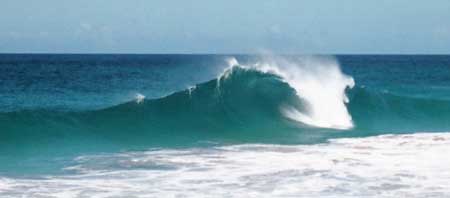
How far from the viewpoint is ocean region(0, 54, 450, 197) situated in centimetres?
1142

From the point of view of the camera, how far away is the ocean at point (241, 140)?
37.5ft

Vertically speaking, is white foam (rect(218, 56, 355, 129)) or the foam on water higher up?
white foam (rect(218, 56, 355, 129))

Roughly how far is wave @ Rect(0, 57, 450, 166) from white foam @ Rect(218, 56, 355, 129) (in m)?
0.03

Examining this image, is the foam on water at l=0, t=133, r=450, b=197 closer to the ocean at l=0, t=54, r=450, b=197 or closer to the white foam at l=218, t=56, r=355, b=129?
the ocean at l=0, t=54, r=450, b=197

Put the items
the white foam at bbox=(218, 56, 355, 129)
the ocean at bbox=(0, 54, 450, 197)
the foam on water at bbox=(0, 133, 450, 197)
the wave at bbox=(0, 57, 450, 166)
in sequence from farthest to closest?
1. the white foam at bbox=(218, 56, 355, 129)
2. the wave at bbox=(0, 57, 450, 166)
3. the ocean at bbox=(0, 54, 450, 197)
4. the foam on water at bbox=(0, 133, 450, 197)

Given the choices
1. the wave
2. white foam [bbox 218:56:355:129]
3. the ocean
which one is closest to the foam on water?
the ocean

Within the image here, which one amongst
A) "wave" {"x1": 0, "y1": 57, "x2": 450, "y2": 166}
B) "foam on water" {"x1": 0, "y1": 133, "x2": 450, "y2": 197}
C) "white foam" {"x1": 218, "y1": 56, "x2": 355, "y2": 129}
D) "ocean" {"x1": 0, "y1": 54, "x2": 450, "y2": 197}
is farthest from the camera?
"white foam" {"x1": 218, "y1": 56, "x2": 355, "y2": 129}

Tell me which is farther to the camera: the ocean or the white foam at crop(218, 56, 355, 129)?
the white foam at crop(218, 56, 355, 129)

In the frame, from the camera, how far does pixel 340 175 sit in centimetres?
1215

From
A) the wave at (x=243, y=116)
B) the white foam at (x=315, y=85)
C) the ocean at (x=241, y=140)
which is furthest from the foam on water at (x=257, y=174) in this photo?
the white foam at (x=315, y=85)

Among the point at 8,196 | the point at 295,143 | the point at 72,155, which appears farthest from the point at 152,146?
the point at 8,196

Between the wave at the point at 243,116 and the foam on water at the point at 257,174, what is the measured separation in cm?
258

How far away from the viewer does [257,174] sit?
12.3m

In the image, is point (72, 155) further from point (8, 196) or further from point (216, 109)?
point (216, 109)
